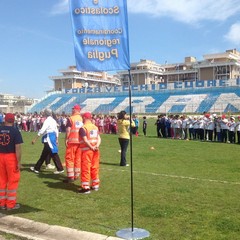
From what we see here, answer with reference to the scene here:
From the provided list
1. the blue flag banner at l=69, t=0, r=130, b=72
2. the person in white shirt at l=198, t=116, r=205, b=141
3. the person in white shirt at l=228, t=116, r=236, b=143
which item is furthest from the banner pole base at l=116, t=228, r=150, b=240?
the person in white shirt at l=198, t=116, r=205, b=141

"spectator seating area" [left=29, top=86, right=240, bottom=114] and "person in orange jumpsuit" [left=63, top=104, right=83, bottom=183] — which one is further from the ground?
"spectator seating area" [left=29, top=86, right=240, bottom=114]

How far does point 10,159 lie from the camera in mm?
6820

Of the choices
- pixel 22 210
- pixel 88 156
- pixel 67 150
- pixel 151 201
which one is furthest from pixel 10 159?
pixel 151 201

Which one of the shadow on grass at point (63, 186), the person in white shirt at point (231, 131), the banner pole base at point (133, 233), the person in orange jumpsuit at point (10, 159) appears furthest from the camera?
the person in white shirt at point (231, 131)

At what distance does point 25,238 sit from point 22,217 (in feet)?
3.18

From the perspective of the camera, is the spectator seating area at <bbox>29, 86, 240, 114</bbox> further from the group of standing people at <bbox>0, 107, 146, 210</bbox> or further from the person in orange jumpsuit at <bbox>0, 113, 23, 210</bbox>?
the person in orange jumpsuit at <bbox>0, 113, 23, 210</bbox>

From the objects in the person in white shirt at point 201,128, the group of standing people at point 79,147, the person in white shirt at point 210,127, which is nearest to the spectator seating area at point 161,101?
the person in white shirt at point 201,128

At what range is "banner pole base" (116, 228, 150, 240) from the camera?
5.20m

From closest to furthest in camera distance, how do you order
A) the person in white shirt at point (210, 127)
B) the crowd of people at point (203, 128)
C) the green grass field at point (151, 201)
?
the green grass field at point (151, 201) < the crowd of people at point (203, 128) < the person in white shirt at point (210, 127)

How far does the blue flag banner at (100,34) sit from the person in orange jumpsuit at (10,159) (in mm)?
2117

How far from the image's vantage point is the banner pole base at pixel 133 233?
5202 millimetres

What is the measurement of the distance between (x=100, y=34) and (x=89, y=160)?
10.0 feet

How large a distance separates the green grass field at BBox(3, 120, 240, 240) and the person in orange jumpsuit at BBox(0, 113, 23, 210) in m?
0.35

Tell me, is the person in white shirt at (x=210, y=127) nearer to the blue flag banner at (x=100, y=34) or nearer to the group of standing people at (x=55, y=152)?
the group of standing people at (x=55, y=152)
